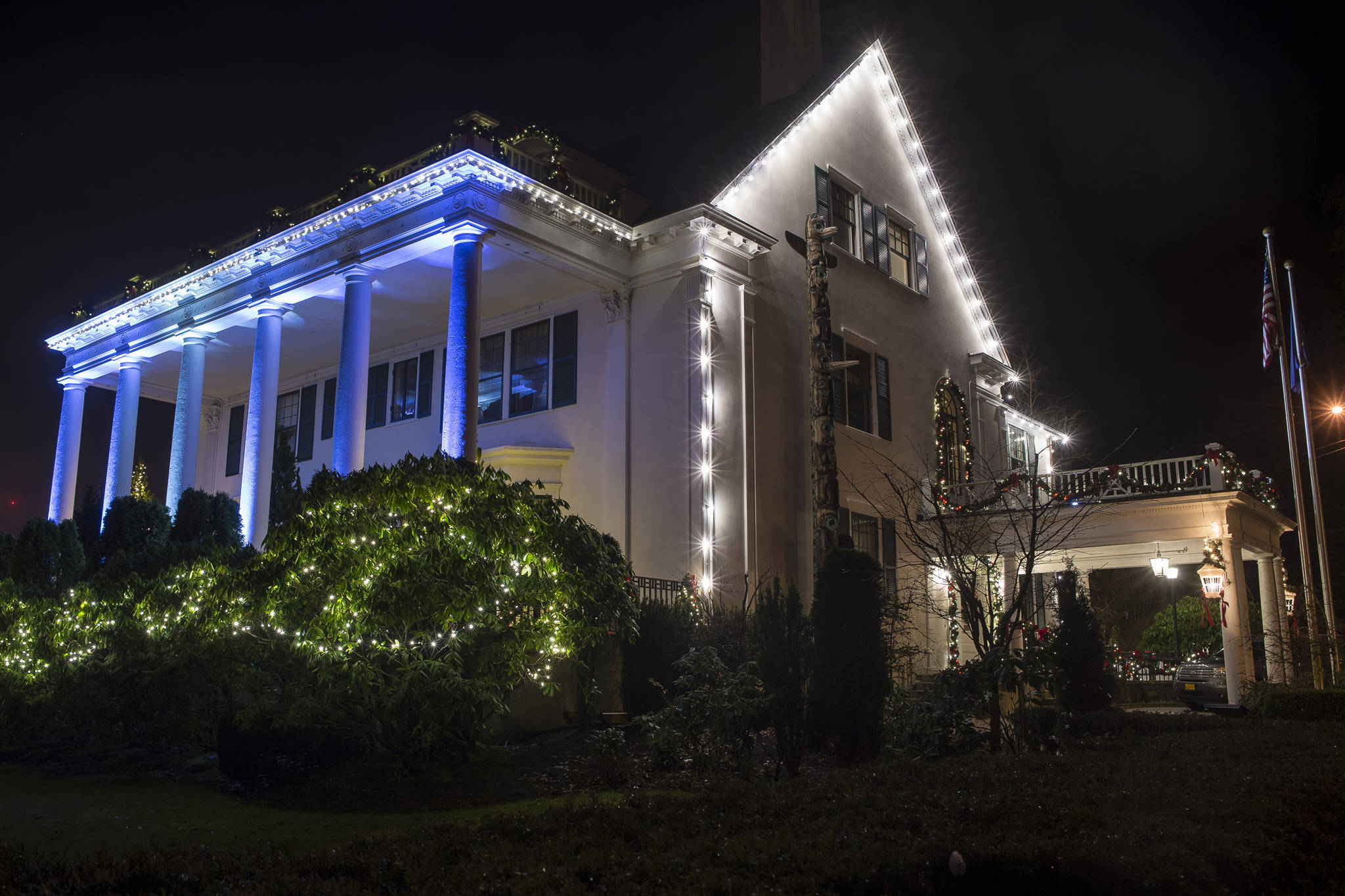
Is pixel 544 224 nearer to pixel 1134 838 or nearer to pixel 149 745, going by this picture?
pixel 149 745

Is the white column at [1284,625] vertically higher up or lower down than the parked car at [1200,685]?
higher up

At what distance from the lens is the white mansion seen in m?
17.0

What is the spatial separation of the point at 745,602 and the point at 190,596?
8.11m

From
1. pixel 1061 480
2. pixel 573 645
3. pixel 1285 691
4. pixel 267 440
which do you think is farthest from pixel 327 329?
pixel 1285 691

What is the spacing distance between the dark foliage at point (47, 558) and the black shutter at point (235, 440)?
38.8 ft

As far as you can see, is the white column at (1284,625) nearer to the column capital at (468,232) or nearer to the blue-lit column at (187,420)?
the column capital at (468,232)

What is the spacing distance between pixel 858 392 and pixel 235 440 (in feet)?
58.1

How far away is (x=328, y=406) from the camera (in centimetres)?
2497

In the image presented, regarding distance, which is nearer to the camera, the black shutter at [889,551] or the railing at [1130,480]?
the railing at [1130,480]

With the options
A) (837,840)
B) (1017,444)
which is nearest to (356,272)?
(837,840)

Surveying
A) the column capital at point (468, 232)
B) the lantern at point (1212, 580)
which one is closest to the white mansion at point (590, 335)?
the column capital at point (468, 232)

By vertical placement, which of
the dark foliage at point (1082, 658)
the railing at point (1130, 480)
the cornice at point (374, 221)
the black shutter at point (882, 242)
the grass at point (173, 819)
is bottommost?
the grass at point (173, 819)

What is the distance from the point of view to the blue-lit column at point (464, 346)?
51.2 feet

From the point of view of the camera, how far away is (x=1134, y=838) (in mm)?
5191
